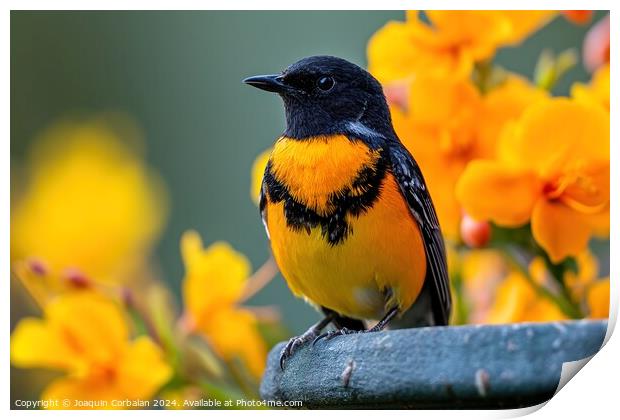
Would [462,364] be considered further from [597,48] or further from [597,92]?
[597,48]

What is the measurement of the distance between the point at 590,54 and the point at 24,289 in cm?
110

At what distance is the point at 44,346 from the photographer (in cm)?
139

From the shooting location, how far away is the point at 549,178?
53.9 inches

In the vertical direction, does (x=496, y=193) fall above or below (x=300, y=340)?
above

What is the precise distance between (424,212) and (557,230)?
11.1 inches

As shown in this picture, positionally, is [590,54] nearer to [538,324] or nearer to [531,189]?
[531,189]

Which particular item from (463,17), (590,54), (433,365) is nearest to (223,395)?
(433,365)

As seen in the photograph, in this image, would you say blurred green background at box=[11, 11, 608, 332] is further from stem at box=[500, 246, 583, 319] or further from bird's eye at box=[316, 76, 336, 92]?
stem at box=[500, 246, 583, 319]

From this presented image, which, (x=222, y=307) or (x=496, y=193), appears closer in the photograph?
(x=496, y=193)

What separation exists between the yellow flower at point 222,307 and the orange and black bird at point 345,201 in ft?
0.31

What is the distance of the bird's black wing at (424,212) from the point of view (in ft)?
4.98

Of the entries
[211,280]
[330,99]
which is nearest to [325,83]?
[330,99]

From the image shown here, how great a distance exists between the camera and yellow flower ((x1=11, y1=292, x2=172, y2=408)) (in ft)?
4.50

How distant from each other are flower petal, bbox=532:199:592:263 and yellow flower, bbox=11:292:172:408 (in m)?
0.60
